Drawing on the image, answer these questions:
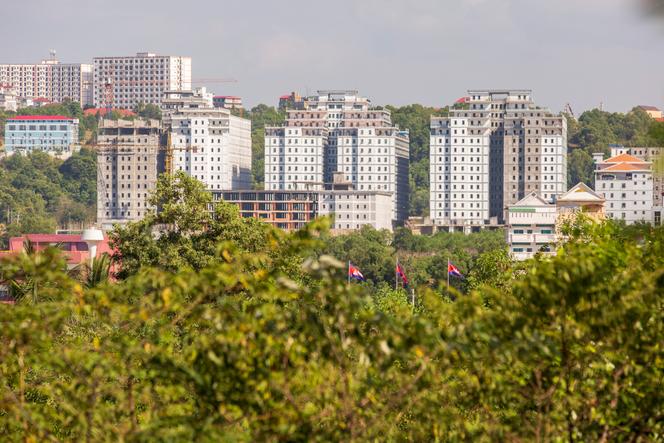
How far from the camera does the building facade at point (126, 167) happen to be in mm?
140875

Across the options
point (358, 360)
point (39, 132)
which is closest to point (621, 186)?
Result: point (39, 132)

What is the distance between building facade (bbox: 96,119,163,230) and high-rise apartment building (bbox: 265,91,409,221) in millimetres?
12050

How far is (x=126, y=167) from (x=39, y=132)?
143 ft

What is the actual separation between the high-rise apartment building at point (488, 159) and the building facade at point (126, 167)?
28401 millimetres

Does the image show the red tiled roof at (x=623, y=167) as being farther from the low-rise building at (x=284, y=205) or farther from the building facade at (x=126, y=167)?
the building facade at (x=126, y=167)

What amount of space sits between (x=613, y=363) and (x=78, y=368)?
393 cm

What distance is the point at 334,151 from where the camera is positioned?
142 meters

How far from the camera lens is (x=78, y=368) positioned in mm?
10203

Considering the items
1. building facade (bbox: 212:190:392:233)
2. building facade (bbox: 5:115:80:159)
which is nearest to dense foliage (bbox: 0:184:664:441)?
building facade (bbox: 212:190:392:233)

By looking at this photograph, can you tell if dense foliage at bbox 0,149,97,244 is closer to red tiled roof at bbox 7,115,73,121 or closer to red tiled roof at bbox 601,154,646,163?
red tiled roof at bbox 7,115,73,121

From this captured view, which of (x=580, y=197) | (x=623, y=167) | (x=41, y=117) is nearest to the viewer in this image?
(x=580, y=197)

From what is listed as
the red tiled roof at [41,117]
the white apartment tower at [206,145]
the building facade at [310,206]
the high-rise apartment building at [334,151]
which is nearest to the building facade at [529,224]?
the building facade at [310,206]

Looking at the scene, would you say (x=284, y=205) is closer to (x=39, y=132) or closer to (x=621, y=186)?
(x=621, y=186)

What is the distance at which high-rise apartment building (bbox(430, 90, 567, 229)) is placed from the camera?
132m
